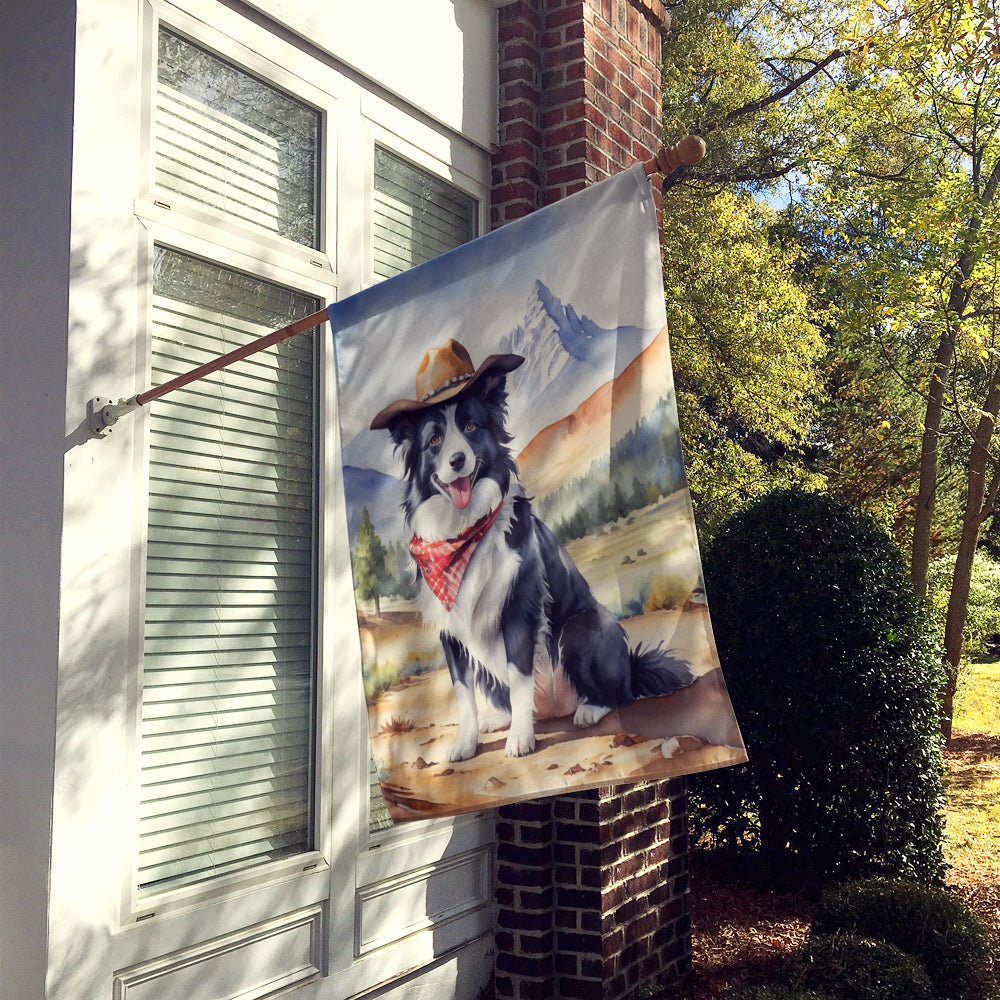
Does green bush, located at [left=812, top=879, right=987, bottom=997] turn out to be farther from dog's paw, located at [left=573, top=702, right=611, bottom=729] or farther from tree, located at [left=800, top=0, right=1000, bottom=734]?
tree, located at [left=800, top=0, right=1000, bottom=734]

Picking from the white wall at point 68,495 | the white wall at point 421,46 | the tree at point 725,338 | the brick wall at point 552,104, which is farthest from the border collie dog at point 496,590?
the tree at point 725,338

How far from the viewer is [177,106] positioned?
3.11m

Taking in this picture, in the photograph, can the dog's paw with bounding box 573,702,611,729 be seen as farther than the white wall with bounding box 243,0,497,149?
No

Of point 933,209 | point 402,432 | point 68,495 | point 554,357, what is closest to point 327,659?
point 68,495

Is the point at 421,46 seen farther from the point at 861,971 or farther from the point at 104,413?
the point at 861,971

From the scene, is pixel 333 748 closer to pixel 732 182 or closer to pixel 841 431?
pixel 732 182

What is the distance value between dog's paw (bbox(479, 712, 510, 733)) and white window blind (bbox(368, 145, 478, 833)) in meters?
1.49

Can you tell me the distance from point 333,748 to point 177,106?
7.27ft

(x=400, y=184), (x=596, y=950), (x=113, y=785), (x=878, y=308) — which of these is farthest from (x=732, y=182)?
(x=113, y=785)

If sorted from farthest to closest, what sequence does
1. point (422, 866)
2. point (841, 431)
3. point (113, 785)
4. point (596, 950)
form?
1. point (841, 431)
2. point (596, 950)
3. point (422, 866)
4. point (113, 785)

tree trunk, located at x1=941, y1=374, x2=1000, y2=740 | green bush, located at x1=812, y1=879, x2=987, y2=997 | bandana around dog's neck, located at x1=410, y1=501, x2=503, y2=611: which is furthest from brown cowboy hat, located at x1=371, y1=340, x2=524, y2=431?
tree trunk, located at x1=941, y1=374, x2=1000, y2=740

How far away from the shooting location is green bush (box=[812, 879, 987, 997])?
429 cm

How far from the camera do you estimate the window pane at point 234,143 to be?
3092 millimetres

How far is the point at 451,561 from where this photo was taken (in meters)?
2.34
